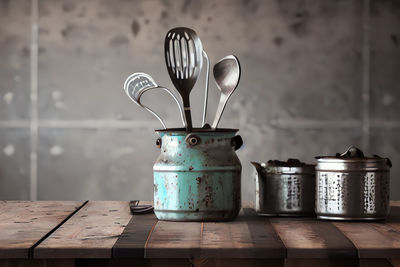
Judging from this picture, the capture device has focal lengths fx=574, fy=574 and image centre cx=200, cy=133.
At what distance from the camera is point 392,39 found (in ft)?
11.4

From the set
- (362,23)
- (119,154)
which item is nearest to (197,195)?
(119,154)

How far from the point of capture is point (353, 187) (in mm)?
1319

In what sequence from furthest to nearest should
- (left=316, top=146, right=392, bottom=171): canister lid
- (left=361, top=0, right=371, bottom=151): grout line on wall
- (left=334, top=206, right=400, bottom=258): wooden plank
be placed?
(left=361, top=0, right=371, bottom=151): grout line on wall < (left=316, top=146, right=392, bottom=171): canister lid < (left=334, top=206, right=400, bottom=258): wooden plank

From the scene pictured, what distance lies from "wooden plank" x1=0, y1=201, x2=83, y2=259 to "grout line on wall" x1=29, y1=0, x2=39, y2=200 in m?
1.83

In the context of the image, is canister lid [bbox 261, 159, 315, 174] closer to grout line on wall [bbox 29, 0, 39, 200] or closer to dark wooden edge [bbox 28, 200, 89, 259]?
dark wooden edge [bbox 28, 200, 89, 259]

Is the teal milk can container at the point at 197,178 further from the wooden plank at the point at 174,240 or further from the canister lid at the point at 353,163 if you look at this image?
the canister lid at the point at 353,163

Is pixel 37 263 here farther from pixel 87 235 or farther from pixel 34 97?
pixel 34 97

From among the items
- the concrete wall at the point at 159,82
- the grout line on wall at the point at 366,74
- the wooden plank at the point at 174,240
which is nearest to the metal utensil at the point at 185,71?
the wooden plank at the point at 174,240

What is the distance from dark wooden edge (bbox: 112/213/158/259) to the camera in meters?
1.03

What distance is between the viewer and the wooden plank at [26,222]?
1.04 meters

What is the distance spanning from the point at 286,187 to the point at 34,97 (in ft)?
8.10

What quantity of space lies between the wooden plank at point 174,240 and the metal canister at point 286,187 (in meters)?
0.22

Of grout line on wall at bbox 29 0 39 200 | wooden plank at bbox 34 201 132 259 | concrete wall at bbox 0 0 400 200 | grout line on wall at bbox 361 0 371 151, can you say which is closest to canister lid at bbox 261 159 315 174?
wooden plank at bbox 34 201 132 259

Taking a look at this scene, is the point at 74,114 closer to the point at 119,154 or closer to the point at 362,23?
the point at 119,154
